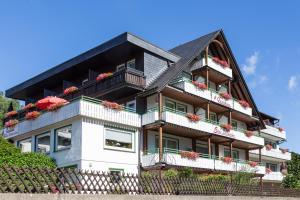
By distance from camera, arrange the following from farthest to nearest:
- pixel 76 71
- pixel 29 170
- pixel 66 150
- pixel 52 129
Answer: pixel 76 71
pixel 52 129
pixel 66 150
pixel 29 170

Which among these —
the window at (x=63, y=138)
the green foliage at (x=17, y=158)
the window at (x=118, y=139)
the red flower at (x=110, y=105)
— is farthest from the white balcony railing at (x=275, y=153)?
the green foliage at (x=17, y=158)

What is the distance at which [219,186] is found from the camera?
19.9 metres

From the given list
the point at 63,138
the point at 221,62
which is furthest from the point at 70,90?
the point at 221,62

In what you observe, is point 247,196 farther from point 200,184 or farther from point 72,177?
point 72,177

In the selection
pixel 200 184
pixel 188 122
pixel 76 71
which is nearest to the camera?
pixel 200 184

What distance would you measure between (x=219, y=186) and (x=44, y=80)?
959 inches

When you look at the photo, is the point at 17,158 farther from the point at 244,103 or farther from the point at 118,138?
the point at 244,103

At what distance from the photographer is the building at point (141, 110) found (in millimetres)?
29172

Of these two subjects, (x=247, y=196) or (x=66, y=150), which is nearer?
(x=247, y=196)

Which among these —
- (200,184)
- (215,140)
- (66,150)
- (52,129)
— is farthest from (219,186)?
(215,140)

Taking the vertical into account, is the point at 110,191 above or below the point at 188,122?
below

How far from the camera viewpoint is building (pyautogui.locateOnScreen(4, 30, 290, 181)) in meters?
29.2

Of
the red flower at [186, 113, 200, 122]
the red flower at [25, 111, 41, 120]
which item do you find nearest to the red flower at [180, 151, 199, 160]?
the red flower at [186, 113, 200, 122]

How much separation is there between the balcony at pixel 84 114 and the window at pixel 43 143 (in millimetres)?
796
